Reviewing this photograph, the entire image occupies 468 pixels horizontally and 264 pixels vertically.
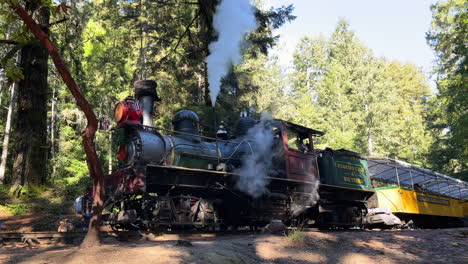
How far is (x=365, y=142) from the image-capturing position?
35531mm

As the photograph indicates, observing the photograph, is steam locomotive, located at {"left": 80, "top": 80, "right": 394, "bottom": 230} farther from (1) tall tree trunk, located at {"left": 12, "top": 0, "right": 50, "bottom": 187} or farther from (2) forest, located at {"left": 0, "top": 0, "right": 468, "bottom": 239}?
(1) tall tree trunk, located at {"left": 12, "top": 0, "right": 50, "bottom": 187}

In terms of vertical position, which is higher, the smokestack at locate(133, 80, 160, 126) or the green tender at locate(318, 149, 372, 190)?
the smokestack at locate(133, 80, 160, 126)

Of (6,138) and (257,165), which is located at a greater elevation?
(6,138)

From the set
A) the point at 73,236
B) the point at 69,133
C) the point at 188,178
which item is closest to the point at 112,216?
the point at 73,236

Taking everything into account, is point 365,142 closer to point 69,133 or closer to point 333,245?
point 69,133

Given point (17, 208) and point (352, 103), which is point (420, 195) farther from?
point (352, 103)

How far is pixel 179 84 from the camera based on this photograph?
21.8 meters

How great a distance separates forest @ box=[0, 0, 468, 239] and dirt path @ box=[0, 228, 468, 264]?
10.3 feet

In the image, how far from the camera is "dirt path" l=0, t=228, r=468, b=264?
5.08 metres

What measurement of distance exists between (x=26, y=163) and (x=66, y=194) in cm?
357

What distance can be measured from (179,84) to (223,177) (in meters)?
13.4

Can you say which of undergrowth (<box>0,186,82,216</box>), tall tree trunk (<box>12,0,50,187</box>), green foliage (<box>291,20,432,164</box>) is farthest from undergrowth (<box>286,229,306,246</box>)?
green foliage (<box>291,20,432,164</box>)

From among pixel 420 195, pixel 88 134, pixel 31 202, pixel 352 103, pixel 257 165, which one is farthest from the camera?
pixel 352 103

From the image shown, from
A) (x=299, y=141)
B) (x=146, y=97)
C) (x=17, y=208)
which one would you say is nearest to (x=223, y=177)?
(x=146, y=97)
